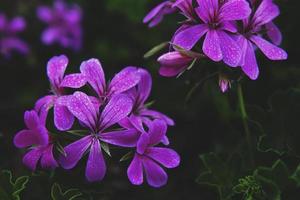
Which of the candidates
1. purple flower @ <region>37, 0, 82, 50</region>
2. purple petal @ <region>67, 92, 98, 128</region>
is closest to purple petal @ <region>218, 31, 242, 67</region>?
purple petal @ <region>67, 92, 98, 128</region>

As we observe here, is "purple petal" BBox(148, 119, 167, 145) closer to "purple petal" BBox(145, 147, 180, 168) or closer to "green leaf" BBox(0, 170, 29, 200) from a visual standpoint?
"purple petal" BBox(145, 147, 180, 168)

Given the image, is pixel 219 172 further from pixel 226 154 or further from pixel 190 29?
pixel 190 29

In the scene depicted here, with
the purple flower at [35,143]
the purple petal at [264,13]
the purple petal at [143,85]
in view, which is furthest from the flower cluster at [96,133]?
the purple petal at [264,13]

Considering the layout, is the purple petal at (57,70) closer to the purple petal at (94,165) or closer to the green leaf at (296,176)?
the purple petal at (94,165)

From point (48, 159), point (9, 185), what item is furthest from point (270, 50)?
point (9, 185)

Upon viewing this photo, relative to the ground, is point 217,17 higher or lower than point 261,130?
higher

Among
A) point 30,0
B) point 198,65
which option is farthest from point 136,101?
point 30,0

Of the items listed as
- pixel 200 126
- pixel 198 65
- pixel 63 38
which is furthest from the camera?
pixel 63 38
